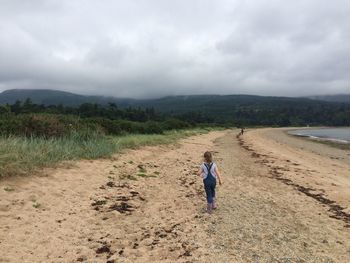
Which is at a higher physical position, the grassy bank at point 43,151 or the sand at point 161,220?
the grassy bank at point 43,151

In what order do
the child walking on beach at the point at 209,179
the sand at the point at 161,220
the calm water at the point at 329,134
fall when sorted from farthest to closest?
1. the calm water at the point at 329,134
2. the child walking on beach at the point at 209,179
3. the sand at the point at 161,220

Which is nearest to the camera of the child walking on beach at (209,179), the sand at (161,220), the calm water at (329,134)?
the sand at (161,220)

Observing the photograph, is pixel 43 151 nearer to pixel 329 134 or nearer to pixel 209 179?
pixel 209 179

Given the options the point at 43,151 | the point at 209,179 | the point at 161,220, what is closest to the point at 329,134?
the point at 43,151

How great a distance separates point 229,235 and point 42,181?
546 cm

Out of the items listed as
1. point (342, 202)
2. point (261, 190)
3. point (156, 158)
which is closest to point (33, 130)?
point (156, 158)

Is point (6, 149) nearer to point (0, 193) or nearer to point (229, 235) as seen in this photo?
point (0, 193)

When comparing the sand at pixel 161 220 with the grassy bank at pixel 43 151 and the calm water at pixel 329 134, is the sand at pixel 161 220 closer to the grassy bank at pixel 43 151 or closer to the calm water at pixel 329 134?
the grassy bank at pixel 43 151

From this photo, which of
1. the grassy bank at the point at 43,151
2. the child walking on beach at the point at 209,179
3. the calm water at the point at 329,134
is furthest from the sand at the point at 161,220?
the calm water at the point at 329,134

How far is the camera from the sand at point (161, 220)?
6566 mm

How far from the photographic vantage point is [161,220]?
873cm

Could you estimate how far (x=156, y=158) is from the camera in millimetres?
20234

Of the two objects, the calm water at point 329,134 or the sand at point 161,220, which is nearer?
the sand at point 161,220

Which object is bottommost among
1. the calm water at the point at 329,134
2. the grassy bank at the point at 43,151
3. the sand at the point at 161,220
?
the calm water at the point at 329,134
